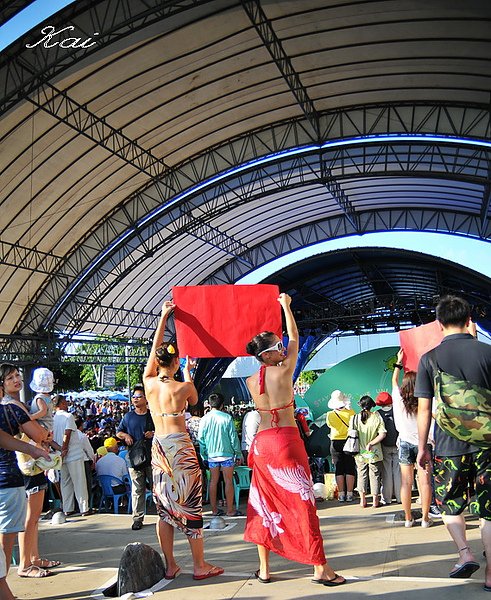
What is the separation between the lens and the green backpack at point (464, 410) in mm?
3779

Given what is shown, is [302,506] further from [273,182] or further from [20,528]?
[273,182]

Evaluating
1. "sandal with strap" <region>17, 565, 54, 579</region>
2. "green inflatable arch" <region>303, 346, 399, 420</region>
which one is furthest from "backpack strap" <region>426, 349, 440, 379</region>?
"green inflatable arch" <region>303, 346, 399, 420</region>

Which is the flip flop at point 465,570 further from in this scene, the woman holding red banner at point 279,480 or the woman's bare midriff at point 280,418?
→ the woman's bare midriff at point 280,418

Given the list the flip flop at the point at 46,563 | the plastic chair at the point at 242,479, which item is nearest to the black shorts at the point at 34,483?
the flip flop at the point at 46,563

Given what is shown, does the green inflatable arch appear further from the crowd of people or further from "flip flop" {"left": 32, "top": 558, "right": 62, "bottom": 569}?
"flip flop" {"left": 32, "top": 558, "right": 62, "bottom": 569}

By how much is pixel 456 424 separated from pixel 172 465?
2019 mm

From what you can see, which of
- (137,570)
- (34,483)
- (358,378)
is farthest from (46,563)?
(358,378)

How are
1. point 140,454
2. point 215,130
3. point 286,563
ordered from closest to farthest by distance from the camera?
point 286,563
point 140,454
point 215,130

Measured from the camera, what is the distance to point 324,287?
111 ft

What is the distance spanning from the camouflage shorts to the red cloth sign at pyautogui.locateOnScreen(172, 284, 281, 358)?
170cm

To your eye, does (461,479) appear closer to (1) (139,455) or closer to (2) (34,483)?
(2) (34,483)

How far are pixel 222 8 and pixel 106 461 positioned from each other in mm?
8393

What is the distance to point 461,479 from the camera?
3938 mm

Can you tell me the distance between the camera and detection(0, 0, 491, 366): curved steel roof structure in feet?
40.2
